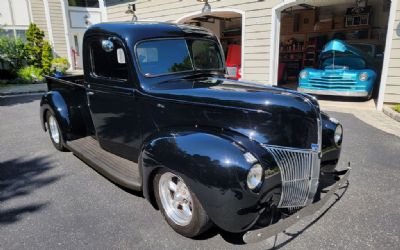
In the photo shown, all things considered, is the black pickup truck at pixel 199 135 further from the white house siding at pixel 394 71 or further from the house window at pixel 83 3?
the house window at pixel 83 3

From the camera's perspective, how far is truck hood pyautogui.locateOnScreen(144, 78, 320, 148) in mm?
2400

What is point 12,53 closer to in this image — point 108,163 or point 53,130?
point 53,130

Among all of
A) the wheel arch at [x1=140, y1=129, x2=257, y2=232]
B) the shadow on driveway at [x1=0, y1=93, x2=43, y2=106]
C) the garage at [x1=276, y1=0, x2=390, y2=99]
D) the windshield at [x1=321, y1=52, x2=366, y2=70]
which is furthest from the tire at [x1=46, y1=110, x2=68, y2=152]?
the windshield at [x1=321, y1=52, x2=366, y2=70]

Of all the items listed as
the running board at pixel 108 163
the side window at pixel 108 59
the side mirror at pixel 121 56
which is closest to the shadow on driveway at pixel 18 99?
the running board at pixel 108 163

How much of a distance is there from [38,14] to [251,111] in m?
18.8

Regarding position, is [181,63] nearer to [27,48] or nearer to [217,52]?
[217,52]

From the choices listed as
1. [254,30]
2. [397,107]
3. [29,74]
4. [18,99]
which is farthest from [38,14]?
[397,107]

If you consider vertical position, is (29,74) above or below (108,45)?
below

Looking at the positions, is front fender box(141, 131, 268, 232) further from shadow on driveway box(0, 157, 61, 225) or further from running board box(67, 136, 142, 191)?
shadow on driveway box(0, 157, 61, 225)

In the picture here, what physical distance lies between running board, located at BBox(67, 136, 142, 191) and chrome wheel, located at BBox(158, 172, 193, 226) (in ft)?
0.98

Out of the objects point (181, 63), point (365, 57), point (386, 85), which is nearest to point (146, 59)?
point (181, 63)

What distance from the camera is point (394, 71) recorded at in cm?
729

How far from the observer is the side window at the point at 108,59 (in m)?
3.23

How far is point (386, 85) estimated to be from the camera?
7438 millimetres
